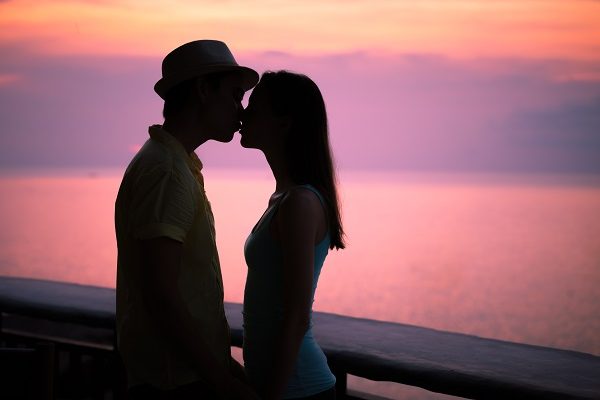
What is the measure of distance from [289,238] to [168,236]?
0.97 ft

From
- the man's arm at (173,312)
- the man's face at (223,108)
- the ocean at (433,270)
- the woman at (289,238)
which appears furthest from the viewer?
the ocean at (433,270)

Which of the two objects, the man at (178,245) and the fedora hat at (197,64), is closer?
the man at (178,245)

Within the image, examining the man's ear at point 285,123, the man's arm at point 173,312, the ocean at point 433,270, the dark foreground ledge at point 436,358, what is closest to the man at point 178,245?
the man's arm at point 173,312

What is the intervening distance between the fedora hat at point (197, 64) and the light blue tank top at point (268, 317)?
37cm

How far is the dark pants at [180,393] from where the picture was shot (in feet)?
6.50

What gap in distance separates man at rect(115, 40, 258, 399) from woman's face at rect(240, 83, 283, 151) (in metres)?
0.03

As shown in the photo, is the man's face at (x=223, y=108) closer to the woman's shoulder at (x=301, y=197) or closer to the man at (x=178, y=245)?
the man at (x=178, y=245)

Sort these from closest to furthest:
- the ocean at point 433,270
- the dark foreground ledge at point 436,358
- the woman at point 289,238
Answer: the woman at point 289,238 → the dark foreground ledge at point 436,358 → the ocean at point 433,270

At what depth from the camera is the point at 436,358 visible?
121 inches

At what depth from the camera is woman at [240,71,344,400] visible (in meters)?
1.97

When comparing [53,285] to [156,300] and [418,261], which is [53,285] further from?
[418,261]

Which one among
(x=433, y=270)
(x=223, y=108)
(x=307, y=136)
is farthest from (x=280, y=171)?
(x=433, y=270)

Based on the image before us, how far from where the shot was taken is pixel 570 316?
2655 centimetres

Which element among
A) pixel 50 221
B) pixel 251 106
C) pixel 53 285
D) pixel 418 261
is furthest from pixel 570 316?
pixel 50 221
